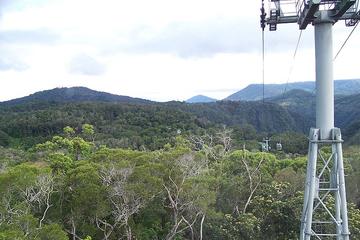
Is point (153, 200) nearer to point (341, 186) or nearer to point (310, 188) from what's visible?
point (310, 188)

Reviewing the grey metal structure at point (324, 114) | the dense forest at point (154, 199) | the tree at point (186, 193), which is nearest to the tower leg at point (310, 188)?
the grey metal structure at point (324, 114)

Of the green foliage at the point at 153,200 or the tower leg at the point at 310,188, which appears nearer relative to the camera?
the tower leg at the point at 310,188

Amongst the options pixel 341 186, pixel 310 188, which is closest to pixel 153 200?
pixel 310 188

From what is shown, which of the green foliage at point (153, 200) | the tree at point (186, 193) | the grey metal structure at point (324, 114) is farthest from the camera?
the tree at point (186, 193)

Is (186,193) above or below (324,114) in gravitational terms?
below

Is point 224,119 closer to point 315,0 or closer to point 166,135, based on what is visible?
point 166,135

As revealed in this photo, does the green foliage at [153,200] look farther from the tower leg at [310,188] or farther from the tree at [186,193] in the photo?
the tower leg at [310,188]

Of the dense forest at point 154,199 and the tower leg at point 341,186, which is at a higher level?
the tower leg at point 341,186

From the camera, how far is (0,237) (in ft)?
48.4


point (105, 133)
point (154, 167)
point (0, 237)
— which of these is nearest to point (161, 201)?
point (154, 167)

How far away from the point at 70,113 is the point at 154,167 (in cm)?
7941

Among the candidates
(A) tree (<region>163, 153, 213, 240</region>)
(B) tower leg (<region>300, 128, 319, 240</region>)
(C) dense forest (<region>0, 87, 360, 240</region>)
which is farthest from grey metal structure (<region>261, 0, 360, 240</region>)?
(A) tree (<region>163, 153, 213, 240</region>)

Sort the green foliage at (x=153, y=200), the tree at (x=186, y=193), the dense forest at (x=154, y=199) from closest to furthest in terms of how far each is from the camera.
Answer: the dense forest at (x=154, y=199)
the green foliage at (x=153, y=200)
the tree at (x=186, y=193)

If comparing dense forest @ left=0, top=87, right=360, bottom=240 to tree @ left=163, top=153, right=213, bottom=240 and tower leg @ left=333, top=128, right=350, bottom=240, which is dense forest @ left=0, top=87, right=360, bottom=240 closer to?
tree @ left=163, top=153, right=213, bottom=240
